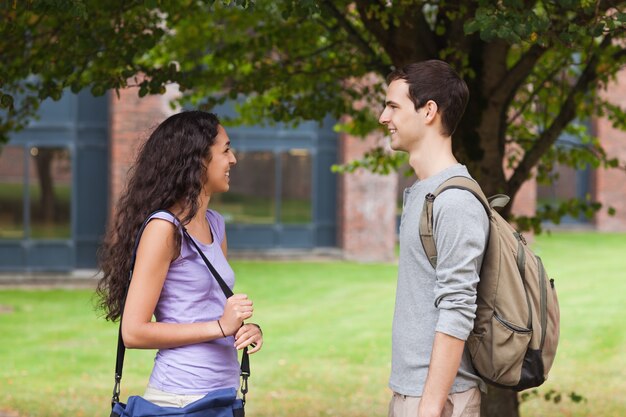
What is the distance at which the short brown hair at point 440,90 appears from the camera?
3123mm

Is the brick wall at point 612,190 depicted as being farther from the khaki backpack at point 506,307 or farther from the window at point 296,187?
the khaki backpack at point 506,307

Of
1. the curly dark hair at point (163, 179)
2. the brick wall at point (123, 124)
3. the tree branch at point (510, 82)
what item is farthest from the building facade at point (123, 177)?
the curly dark hair at point (163, 179)

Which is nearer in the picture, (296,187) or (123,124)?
(123,124)

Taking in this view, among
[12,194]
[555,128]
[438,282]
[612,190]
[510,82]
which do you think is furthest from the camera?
[612,190]

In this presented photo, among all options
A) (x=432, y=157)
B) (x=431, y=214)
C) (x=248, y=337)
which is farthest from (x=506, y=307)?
(x=248, y=337)

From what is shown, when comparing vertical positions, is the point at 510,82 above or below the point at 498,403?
above

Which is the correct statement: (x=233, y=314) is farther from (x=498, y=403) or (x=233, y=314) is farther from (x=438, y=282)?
(x=498, y=403)

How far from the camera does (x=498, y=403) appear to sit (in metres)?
6.88

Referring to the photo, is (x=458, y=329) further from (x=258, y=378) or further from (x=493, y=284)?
(x=258, y=378)

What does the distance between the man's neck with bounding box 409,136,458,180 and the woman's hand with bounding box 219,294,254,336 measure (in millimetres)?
681

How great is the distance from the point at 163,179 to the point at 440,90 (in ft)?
3.04

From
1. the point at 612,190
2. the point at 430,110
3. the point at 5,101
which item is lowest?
the point at 612,190

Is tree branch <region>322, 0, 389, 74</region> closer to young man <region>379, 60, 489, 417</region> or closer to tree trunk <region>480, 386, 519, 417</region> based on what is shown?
tree trunk <region>480, 386, 519, 417</region>

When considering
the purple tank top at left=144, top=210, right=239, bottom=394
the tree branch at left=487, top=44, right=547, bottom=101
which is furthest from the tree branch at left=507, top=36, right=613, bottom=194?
the purple tank top at left=144, top=210, right=239, bottom=394
